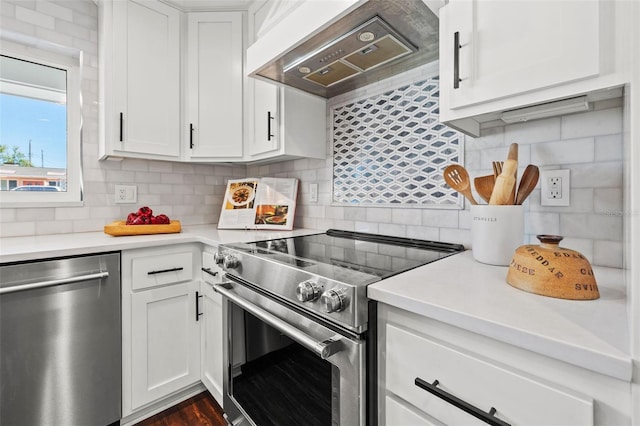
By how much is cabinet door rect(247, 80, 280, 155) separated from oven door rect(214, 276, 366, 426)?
900 millimetres

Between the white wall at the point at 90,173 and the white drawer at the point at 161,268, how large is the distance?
0.69 meters

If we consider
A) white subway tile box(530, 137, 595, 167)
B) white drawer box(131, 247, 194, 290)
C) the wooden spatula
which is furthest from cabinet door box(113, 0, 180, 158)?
white subway tile box(530, 137, 595, 167)

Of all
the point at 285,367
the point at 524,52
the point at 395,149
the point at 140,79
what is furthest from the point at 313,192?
the point at 524,52

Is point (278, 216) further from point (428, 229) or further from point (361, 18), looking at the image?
point (361, 18)

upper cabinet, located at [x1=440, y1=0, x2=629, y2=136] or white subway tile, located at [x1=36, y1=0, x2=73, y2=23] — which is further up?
white subway tile, located at [x1=36, y1=0, x2=73, y2=23]

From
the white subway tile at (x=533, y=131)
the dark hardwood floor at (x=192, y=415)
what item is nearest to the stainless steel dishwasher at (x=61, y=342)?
the dark hardwood floor at (x=192, y=415)

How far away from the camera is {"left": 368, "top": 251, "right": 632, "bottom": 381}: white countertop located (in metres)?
0.46

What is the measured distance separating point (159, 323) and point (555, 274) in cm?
165

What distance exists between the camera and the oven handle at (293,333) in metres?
0.78

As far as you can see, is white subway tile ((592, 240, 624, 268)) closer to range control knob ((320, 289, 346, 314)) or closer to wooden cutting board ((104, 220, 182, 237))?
range control knob ((320, 289, 346, 314))

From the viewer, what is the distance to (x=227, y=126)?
1952 millimetres

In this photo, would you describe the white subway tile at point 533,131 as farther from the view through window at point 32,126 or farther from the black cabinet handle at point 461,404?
the view through window at point 32,126

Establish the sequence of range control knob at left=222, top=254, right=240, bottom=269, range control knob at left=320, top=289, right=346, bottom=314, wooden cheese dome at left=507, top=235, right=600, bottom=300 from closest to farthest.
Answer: wooden cheese dome at left=507, top=235, right=600, bottom=300 < range control knob at left=320, top=289, right=346, bottom=314 < range control knob at left=222, top=254, right=240, bottom=269

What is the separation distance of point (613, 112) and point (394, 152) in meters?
0.79
